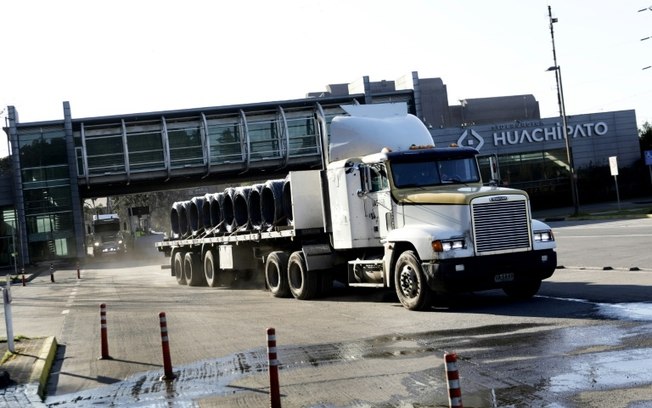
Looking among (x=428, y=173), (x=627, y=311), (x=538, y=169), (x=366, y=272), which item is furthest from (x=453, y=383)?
(x=538, y=169)

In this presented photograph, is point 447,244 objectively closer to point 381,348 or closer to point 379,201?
point 379,201

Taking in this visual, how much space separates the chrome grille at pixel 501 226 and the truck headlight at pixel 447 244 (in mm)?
291

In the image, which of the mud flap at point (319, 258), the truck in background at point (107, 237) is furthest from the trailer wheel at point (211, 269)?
the truck in background at point (107, 237)

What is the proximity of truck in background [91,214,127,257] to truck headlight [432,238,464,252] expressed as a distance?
60.8 meters

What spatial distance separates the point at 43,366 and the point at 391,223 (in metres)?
7.16

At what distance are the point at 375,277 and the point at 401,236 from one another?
5.22 ft

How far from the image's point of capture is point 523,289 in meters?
16.6

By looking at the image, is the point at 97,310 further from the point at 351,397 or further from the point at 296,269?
the point at 351,397

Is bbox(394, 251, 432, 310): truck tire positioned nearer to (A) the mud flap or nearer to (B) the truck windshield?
(B) the truck windshield

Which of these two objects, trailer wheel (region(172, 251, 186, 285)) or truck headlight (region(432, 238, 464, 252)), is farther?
trailer wheel (region(172, 251, 186, 285))

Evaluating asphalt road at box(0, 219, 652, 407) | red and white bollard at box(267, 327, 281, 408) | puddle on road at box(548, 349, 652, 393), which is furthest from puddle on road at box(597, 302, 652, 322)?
red and white bollard at box(267, 327, 281, 408)

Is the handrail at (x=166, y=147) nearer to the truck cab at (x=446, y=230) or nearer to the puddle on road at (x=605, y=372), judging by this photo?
the truck cab at (x=446, y=230)

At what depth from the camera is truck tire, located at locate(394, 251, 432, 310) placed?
15.7m

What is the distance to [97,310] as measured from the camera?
2312 cm
